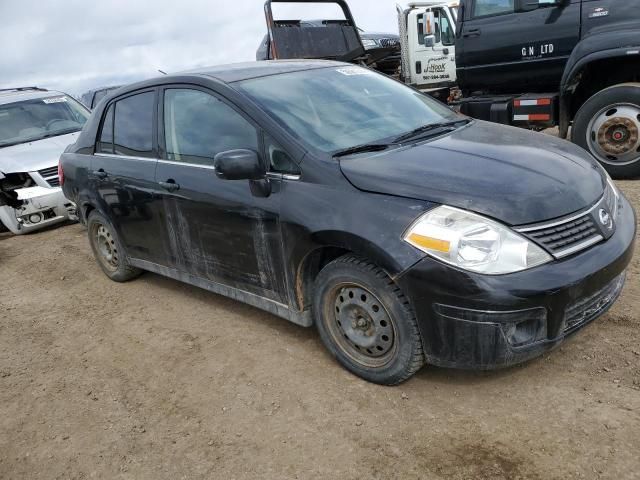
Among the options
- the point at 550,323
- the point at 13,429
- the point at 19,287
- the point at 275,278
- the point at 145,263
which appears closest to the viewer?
the point at 550,323

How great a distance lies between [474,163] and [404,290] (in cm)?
79

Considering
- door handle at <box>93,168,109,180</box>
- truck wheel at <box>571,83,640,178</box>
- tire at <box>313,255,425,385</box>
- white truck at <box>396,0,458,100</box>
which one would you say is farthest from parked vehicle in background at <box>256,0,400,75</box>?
tire at <box>313,255,425,385</box>

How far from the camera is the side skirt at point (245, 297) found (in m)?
3.41

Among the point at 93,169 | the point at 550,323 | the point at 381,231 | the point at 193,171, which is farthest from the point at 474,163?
the point at 93,169

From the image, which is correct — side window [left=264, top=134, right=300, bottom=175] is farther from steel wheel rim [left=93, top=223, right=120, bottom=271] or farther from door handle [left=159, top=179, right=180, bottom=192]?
steel wheel rim [left=93, top=223, right=120, bottom=271]

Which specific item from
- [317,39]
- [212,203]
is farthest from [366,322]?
[317,39]

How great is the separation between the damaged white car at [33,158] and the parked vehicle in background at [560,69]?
5614mm

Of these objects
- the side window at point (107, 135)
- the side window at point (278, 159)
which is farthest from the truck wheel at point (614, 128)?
the side window at point (107, 135)

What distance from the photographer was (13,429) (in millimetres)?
3184

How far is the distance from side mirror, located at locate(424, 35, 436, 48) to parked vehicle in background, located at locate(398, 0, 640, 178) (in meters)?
4.33

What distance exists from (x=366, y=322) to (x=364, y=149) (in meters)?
0.98

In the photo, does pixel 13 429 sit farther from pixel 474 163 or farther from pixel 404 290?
pixel 474 163

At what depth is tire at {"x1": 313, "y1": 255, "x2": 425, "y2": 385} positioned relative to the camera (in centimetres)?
281

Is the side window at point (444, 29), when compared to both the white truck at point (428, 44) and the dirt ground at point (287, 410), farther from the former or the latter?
the dirt ground at point (287, 410)
